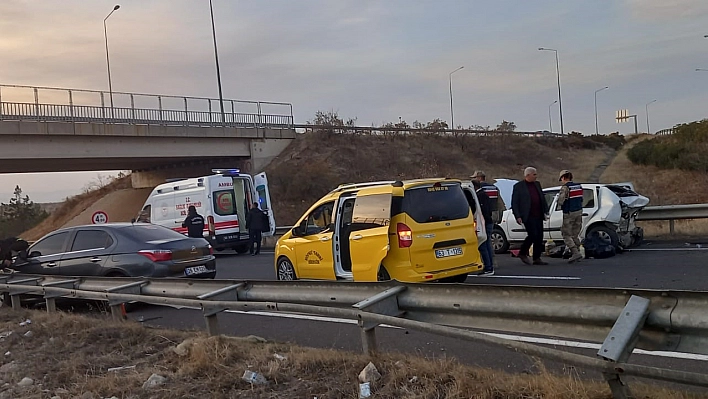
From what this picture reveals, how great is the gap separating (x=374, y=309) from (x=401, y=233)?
405cm

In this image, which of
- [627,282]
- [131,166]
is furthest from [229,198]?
[131,166]

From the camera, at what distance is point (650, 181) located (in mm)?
39969

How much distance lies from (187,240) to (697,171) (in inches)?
1393

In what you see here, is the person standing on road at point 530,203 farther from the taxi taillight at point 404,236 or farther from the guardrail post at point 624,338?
the guardrail post at point 624,338

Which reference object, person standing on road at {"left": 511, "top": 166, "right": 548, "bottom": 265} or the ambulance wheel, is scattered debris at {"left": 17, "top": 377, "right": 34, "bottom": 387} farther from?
the ambulance wheel

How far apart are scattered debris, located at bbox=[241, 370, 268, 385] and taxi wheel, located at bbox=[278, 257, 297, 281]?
606 centimetres

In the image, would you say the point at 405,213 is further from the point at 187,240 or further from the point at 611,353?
the point at 611,353

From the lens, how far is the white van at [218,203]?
2020 centimetres

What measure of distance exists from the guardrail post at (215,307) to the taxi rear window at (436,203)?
10.7ft

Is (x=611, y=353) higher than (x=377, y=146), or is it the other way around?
(x=377, y=146)

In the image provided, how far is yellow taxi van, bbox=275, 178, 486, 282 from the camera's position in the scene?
928 centimetres

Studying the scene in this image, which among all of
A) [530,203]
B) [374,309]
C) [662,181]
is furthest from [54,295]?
[662,181]

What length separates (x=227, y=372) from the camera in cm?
546

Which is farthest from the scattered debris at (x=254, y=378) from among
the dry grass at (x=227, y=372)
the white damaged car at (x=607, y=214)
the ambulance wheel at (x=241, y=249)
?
the ambulance wheel at (x=241, y=249)
